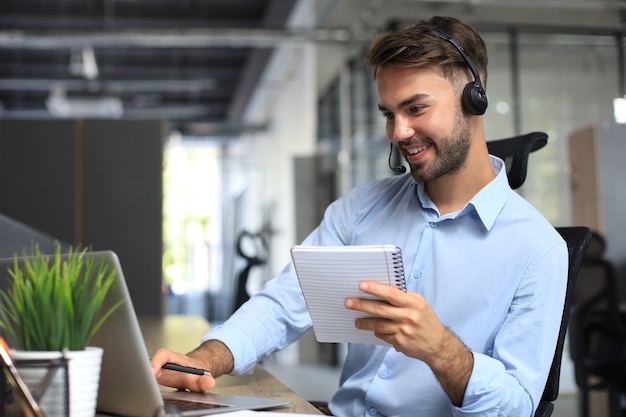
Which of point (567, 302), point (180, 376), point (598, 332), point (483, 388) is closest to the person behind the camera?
point (483, 388)

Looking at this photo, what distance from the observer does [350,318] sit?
1244mm

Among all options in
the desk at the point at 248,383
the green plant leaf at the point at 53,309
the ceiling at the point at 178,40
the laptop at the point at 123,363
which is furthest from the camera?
the ceiling at the point at 178,40

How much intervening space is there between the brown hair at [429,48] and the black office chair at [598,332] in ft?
7.98

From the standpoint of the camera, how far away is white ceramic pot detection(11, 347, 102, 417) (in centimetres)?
88

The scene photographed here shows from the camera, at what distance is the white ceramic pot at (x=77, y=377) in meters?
0.88

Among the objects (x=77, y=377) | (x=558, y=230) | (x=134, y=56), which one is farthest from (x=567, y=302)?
(x=134, y=56)

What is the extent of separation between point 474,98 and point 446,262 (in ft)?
1.06

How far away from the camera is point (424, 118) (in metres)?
1.55

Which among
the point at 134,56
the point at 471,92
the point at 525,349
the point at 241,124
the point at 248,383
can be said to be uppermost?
the point at 134,56

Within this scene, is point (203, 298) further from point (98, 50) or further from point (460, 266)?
point (460, 266)

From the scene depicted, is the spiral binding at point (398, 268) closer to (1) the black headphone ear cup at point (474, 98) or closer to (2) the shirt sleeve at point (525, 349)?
(2) the shirt sleeve at point (525, 349)

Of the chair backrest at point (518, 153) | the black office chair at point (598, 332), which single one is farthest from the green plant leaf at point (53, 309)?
the black office chair at point (598, 332)

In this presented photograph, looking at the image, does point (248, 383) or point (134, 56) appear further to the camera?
point (134, 56)

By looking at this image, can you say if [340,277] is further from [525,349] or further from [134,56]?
[134,56]
